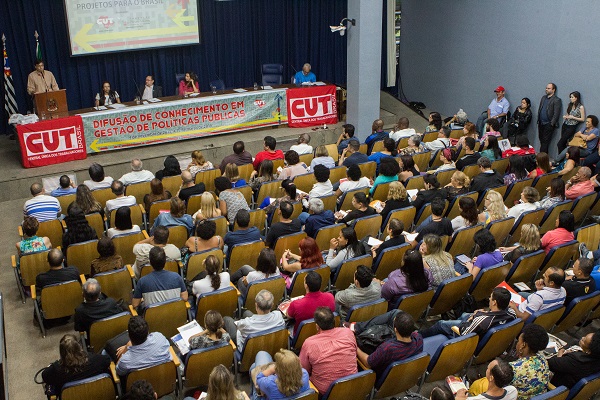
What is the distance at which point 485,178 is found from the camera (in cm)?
812

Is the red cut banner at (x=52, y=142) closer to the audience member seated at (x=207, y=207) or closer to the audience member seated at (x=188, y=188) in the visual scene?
the audience member seated at (x=188, y=188)

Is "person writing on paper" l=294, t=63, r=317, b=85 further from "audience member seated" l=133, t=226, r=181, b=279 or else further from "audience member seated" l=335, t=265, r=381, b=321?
"audience member seated" l=335, t=265, r=381, b=321

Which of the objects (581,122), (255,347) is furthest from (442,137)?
(255,347)

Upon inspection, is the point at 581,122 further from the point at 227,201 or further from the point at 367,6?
the point at 227,201

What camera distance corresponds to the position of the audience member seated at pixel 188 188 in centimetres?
790

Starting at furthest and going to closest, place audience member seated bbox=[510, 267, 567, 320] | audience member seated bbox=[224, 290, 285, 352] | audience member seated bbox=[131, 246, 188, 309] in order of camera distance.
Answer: audience member seated bbox=[131, 246, 188, 309] → audience member seated bbox=[510, 267, 567, 320] → audience member seated bbox=[224, 290, 285, 352]

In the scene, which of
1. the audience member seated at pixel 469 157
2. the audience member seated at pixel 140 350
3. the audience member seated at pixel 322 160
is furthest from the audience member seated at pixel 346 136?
the audience member seated at pixel 140 350

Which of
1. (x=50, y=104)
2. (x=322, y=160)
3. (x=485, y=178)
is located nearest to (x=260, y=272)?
(x=322, y=160)

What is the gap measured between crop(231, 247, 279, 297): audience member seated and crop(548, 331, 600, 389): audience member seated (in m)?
2.44

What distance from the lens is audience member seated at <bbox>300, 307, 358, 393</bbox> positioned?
15.3 feet

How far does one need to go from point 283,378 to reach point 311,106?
8607 mm

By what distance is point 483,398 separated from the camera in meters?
4.29

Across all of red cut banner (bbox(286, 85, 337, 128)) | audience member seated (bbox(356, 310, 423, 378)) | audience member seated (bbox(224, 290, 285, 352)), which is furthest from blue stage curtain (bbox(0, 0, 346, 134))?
audience member seated (bbox(356, 310, 423, 378))

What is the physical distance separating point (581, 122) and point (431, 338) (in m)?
6.82
